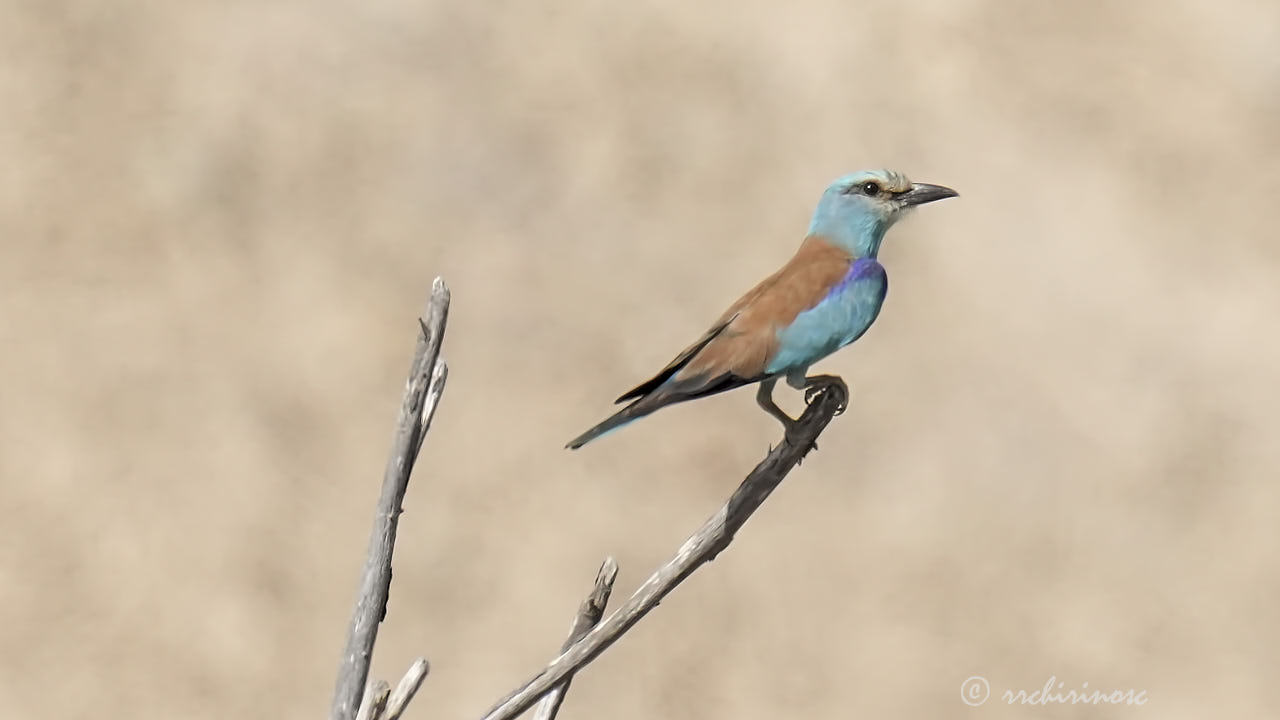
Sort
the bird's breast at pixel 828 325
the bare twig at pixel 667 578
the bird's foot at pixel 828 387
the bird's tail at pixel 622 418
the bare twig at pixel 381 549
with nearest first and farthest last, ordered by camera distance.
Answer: the bare twig at pixel 381 549 → the bare twig at pixel 667 578 → the bird's tail at pixel 622 418 → the bird's breast at pixel 828 325 → the bird's foot at pixel 828 387

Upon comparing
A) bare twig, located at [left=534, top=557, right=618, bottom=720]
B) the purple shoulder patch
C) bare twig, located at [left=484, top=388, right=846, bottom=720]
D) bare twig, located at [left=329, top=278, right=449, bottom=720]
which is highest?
the purple shoulder patch

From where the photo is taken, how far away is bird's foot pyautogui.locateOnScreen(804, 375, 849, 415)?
667 cm

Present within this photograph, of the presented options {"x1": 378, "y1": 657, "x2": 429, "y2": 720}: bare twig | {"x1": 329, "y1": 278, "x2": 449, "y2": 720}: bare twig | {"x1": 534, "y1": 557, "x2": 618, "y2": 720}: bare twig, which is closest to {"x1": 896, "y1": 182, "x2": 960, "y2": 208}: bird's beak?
{"x1": 534, "y1": 557, "x2": 618, "y2": 720}: bare twig

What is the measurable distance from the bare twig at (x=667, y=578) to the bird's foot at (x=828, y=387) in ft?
1.60

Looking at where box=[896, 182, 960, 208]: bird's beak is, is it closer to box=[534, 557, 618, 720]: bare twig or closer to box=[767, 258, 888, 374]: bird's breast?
box=[767, 258, 888, 374]: bird's breast

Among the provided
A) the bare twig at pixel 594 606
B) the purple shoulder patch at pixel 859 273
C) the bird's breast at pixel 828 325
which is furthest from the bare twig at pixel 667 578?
the purple shoulder patch at pixel 859 273

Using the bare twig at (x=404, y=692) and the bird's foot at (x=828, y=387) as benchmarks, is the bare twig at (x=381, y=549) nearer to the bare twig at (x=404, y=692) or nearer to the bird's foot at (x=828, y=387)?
the bare twig at (x=404, y=692)

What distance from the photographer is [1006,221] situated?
16953 millimetres

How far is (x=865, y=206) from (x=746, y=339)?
1.35 m

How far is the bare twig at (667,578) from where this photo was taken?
5594mm

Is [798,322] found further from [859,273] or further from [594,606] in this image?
[594,606]

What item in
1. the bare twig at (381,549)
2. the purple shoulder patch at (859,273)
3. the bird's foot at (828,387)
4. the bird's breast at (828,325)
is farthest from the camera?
the purple shoulder patch at (859,273)

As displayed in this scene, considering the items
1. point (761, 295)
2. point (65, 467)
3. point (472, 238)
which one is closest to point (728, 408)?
point (472, 238)

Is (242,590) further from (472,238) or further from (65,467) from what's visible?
(472,238)
